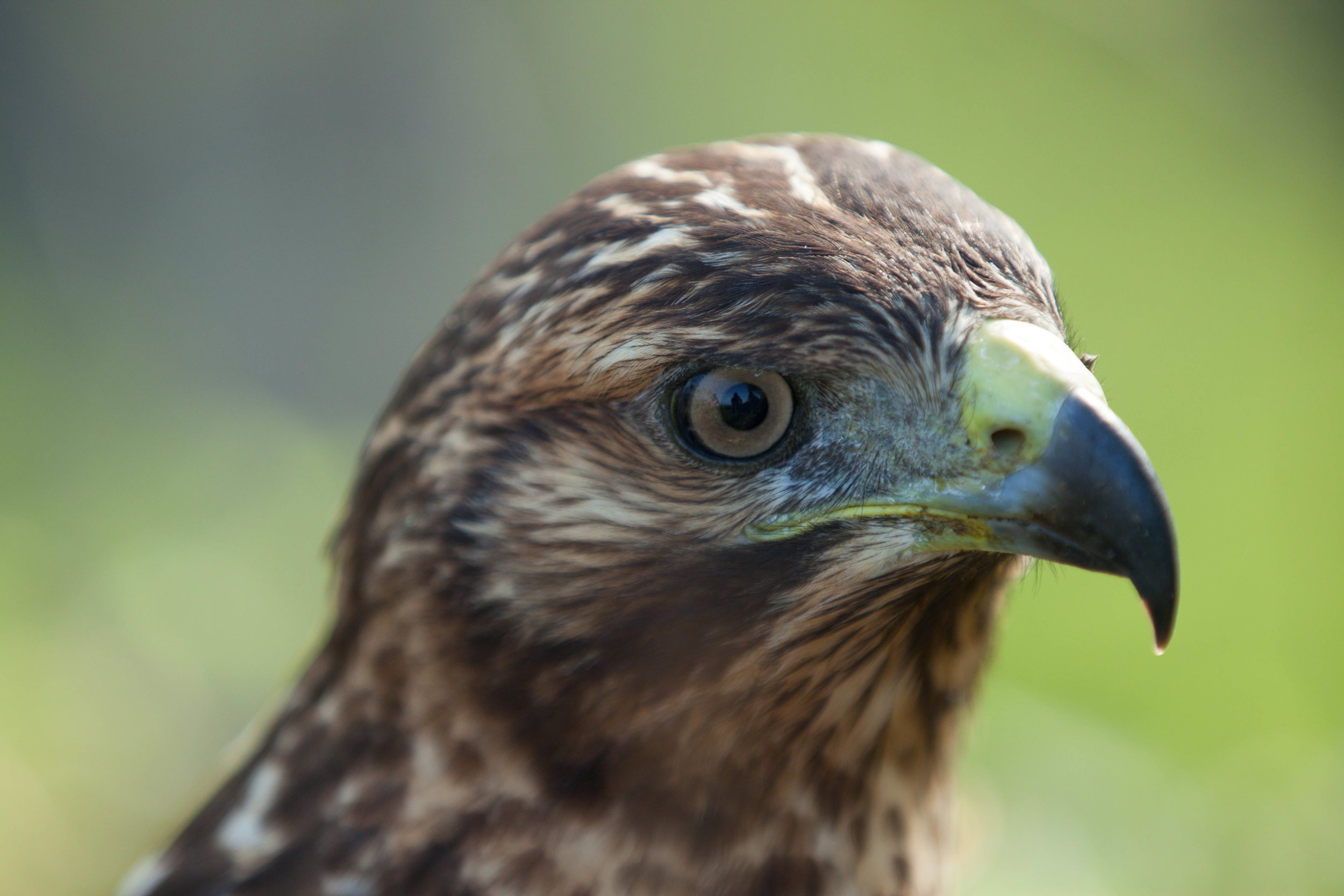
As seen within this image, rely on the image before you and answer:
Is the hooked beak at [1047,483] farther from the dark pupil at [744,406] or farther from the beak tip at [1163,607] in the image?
the dark pupil at [744,406]

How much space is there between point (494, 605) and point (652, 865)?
0.43m

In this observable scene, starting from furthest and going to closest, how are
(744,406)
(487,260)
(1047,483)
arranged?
(487,260)
(744,406)
(1047,483)

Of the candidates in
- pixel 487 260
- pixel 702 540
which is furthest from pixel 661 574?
pixel 487 260

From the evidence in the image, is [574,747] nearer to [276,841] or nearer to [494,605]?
[494,605]

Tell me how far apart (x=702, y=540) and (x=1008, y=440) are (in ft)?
1.35

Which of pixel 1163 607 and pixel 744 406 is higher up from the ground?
pixel 744 406

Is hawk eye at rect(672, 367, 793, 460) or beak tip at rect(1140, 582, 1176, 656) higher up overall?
hawk eye at rect(672, 367, 793, 460)

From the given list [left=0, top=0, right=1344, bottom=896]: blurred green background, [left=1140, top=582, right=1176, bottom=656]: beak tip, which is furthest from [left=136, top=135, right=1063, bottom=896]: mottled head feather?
[left=0, top=0, right=1344, bottom=896]: blurred green background

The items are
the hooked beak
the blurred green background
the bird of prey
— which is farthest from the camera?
the blurred green background

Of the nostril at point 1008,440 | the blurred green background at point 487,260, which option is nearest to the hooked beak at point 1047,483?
the nostril at point 1008,440

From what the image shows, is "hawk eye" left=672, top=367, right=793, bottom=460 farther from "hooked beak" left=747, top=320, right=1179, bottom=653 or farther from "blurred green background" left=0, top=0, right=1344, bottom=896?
"blurred green background" left=0, top=0, right=1344, bottom=896

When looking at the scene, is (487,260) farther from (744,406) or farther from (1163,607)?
(1163,607)

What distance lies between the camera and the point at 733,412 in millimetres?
1565

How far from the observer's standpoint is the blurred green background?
409 centimetres
